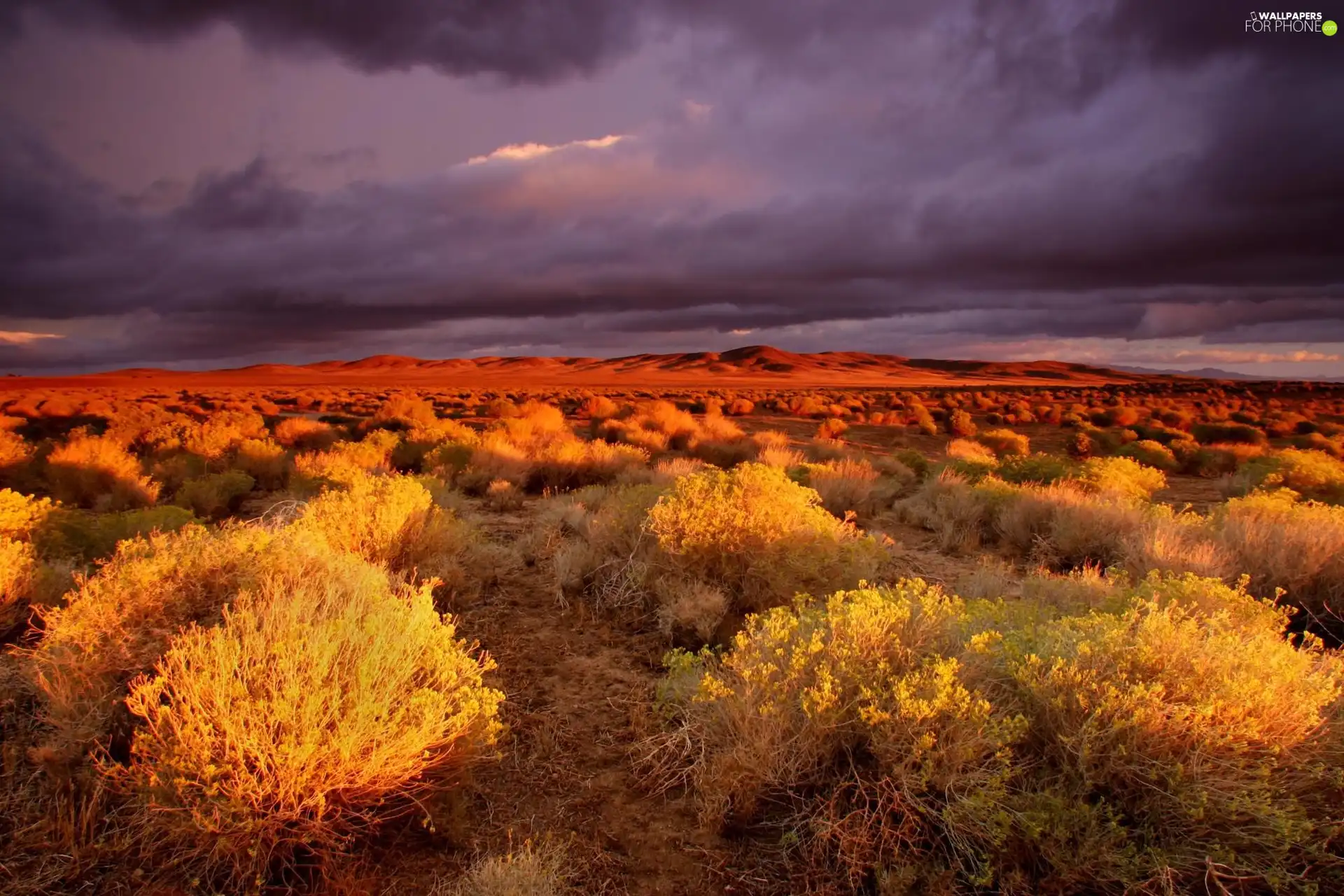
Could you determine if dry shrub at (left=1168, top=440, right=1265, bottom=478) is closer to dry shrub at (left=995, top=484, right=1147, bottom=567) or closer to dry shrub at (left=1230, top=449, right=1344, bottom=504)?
dry shrub at (left=1230, top=449, right=1344, bottom=504)

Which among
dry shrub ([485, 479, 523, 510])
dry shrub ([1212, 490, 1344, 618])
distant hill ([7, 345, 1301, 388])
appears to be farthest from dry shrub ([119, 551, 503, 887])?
distant hill ([7, 345, 1301, 388])

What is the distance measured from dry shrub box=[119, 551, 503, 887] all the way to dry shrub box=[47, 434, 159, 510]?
7.77m

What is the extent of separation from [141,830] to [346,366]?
479ft

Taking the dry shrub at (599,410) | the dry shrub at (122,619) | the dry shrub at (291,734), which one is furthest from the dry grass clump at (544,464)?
the dry shrub at (599,410)

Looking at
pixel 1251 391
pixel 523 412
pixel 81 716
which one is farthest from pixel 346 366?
pixel 81 716

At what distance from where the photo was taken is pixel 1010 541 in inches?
333

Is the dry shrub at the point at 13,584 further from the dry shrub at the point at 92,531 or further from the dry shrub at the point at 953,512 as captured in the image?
the dry shrub at the point at 953,512

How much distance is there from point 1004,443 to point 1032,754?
1706 centimetres

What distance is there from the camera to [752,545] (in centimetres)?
606

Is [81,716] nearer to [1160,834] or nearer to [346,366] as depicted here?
[1160,834]

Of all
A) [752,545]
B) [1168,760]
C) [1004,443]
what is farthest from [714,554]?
[1004,443]

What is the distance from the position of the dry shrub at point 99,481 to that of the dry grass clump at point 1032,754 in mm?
9465

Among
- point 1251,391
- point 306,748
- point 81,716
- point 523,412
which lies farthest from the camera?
point 1251,391

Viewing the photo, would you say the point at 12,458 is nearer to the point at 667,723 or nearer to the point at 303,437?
the point at 303,437
